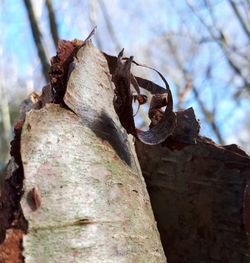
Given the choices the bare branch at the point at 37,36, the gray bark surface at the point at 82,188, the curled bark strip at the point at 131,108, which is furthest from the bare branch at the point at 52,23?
the gray bark surface at the point at 82,188

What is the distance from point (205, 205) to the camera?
2.89 feet

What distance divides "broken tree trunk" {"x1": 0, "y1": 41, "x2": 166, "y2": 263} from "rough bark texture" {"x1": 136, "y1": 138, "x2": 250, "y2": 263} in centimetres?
16

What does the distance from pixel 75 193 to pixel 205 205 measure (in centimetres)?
32

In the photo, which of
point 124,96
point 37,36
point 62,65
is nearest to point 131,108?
point 124,96

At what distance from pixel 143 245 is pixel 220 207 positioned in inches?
9.5

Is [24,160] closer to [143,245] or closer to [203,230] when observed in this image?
[143,245]

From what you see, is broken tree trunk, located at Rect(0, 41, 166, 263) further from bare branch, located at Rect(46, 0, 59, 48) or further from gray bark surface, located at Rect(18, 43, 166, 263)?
bare branch, located at Rect(46, 0, 59, 48)

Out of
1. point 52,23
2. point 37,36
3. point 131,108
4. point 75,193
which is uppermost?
point 52,23

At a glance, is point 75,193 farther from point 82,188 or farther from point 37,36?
point 37,36

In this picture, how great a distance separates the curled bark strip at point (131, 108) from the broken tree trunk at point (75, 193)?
2 centimetres

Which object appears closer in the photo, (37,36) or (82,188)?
(82,188)

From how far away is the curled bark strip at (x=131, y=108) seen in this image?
76 centimetres

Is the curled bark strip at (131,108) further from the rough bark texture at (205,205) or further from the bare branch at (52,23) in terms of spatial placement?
the bare branch at (52,23)

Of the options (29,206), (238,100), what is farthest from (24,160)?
(238,100)
